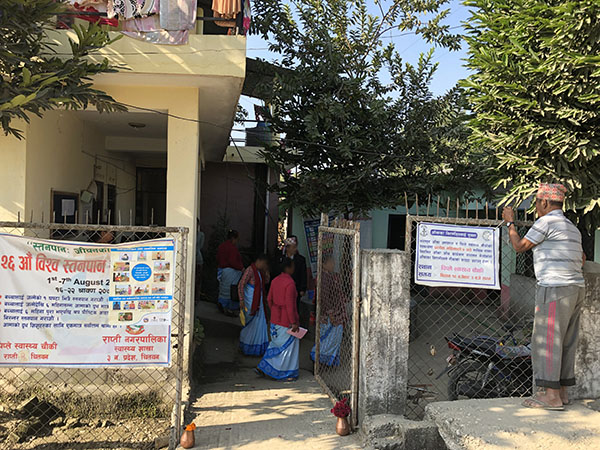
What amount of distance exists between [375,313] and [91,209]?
20.2 feet

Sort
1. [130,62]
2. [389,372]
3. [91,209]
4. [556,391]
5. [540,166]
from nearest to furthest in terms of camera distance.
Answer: [556,391] → [389,372] → [540,166] → [130,62] → [91,209]

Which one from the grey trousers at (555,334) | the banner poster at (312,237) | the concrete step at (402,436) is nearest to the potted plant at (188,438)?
the concrete step at (402,436)

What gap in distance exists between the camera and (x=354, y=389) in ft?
14.0

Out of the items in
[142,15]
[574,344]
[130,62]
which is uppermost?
[142,15]

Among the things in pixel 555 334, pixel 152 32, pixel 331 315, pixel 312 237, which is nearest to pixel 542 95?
pixel 555 334

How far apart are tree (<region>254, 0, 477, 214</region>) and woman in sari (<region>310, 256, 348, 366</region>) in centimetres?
204

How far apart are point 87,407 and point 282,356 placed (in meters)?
2.27

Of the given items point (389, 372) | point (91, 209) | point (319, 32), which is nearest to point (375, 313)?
point (389, 372)

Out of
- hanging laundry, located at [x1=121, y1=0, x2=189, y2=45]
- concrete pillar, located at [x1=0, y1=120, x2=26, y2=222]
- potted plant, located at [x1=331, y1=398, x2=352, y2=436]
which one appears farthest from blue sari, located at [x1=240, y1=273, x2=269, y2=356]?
hanging laundry, located at [x1=121, y1=0, x2=189, y2=45]

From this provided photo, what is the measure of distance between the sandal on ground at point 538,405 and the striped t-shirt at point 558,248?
0.98 metres

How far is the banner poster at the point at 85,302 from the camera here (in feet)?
12.9

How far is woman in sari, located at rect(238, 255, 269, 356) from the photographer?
22.7 feet

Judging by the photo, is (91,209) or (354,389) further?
(91,209)

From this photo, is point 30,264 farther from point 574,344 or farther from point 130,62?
point 574,344
